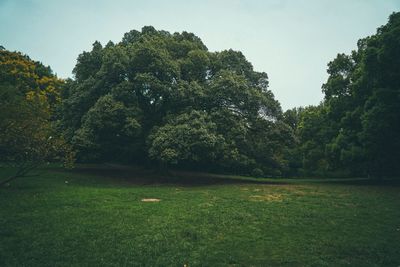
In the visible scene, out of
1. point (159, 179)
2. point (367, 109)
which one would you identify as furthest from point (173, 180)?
point (367, 109)

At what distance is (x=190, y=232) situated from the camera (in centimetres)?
1135

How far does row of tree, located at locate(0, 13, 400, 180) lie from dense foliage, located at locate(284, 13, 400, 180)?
10 cm

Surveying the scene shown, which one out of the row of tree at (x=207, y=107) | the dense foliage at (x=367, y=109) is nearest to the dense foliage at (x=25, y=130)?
the row of tree at (x=207, y=107)

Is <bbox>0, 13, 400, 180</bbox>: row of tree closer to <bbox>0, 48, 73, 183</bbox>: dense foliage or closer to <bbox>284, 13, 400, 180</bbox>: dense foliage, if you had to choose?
<bbox>284, 13, 400, 180</bbox>: dense foliage

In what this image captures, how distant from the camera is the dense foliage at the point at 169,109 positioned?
2784cm

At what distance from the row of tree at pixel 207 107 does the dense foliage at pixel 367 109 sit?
0.31 ft

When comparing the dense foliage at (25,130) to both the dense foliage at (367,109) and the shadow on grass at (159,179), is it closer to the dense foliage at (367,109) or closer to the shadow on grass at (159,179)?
the shadow on grass at (159,179)

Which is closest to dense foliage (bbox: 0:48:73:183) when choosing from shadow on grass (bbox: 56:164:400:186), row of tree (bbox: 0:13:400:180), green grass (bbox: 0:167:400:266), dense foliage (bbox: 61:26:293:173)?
row of tree (bbox: 0:13:400:180)

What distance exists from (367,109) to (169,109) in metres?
21.1

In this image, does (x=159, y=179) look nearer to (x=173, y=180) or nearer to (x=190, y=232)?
(x=173, y=180)

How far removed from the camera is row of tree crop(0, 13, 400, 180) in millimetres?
27812

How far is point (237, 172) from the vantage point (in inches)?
2020

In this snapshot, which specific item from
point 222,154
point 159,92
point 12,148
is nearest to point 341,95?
point 222,154

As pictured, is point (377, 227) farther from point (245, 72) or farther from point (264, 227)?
point (245, 72)
